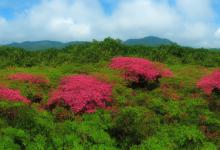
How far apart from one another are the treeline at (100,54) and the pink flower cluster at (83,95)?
1608cm

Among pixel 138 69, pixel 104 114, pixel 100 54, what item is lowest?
pixel 104 114

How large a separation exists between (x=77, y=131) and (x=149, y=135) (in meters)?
2.80

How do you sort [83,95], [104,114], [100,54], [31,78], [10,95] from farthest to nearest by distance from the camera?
[100,54], [31,78], [83,95], [10,95], [104,114]

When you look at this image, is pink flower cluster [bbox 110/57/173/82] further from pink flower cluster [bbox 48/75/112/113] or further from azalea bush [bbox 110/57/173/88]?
pink flower cluster [bbox 48/75/112/113]

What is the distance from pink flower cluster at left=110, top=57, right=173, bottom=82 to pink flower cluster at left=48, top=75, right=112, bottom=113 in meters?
3.67

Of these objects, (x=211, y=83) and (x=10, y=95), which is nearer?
(x=10, y=95)

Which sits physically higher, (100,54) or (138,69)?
(138,69)

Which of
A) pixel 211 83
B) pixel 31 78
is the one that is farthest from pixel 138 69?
pixel 31 78

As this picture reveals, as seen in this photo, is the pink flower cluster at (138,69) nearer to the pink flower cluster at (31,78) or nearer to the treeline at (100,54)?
the pink flower cluster at (31,78)

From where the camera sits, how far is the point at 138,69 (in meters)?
23.8

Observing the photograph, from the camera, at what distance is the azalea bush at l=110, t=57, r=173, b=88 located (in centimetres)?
2398

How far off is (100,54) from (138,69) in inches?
554

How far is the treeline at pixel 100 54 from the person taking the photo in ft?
125

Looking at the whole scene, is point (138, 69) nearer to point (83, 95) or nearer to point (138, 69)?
point (138, 69)
